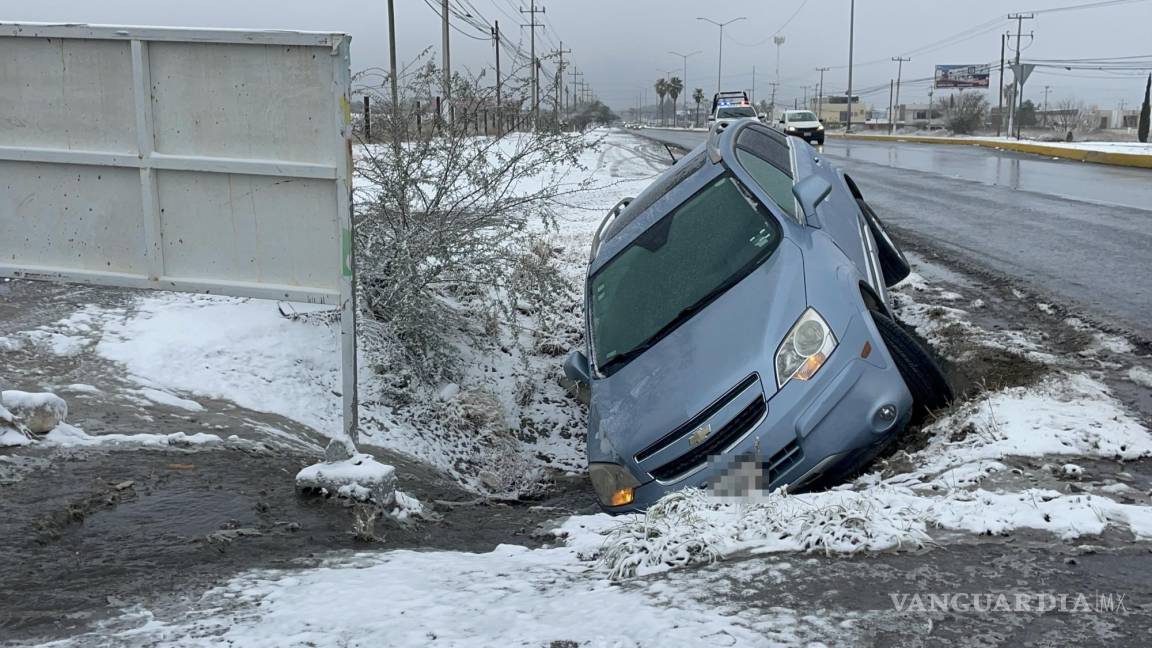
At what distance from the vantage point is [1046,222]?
12.6 meters

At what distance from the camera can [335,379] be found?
20.2 feet

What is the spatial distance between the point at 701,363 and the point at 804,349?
47cm

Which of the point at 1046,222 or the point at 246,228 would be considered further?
the point at 1046,222

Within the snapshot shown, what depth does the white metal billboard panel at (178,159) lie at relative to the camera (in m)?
4.19

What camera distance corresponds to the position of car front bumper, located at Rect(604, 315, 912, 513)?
419 centimetres

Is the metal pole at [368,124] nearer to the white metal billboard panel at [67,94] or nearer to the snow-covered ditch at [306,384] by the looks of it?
the snow-covered ditch at [306,384]

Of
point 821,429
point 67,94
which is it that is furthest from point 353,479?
point 67,94

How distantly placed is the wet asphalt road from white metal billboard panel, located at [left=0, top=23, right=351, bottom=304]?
543 centimetres

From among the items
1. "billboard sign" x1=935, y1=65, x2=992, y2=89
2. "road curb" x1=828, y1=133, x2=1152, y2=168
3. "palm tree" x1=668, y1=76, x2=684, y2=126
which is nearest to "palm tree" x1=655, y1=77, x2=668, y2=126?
"palm tree" x1=668, y1=76, x2=684, y2=126

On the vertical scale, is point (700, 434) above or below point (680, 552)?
above

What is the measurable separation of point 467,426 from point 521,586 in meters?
3.25

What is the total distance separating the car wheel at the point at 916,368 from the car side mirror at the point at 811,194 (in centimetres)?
72

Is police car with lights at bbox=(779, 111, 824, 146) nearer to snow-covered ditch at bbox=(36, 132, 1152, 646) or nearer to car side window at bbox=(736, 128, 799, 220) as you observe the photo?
car side window at bbox=(736, 128, 799, 220)

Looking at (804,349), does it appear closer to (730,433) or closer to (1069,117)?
(730,433)
